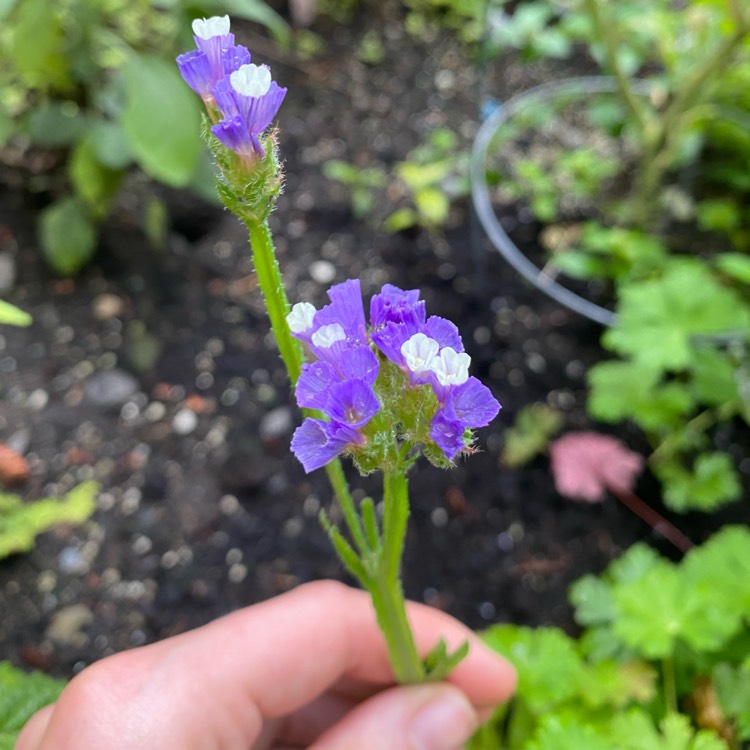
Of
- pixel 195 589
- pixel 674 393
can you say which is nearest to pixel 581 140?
pixel 674 393

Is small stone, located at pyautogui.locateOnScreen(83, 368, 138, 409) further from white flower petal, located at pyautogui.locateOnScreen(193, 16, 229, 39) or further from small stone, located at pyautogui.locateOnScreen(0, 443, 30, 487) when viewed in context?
white flower petal, located at pyautogui.locateOnScreen(193, 16, 229, 39)

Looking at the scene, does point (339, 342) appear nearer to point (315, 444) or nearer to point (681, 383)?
point (315, 444)

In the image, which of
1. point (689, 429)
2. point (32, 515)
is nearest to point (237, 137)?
point (32, 515)

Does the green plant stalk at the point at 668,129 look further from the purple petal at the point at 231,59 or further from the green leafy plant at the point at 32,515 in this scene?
the green leafy plant at the point at 32,515

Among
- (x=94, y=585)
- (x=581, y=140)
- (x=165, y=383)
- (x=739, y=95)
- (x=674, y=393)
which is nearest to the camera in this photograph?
(x=94, y=585)

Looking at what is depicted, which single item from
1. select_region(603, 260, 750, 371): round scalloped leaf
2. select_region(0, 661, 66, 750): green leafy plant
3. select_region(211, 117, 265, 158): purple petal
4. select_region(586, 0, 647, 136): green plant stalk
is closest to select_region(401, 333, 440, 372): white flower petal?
select_region(211, 117, 265, 158): purple petal

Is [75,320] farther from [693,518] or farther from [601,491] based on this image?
[693,518]
